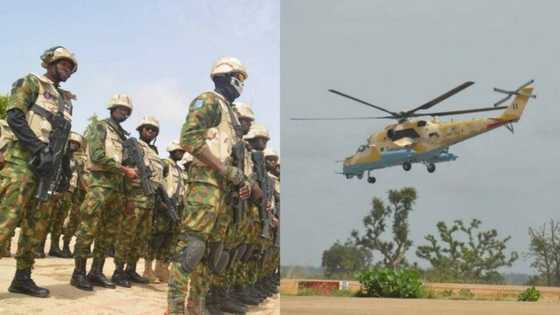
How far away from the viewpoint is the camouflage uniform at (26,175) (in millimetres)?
5041

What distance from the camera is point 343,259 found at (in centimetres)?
5066

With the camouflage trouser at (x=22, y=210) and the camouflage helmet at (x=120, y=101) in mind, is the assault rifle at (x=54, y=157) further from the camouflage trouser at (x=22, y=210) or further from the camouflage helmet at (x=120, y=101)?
the camouflage helmet at (x=120, y=101)

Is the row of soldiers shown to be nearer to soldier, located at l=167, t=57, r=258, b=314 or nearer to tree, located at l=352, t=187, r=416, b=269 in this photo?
soldier, located at l=167, t=57, r=258, b=314

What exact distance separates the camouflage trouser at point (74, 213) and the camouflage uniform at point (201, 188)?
20.9ft

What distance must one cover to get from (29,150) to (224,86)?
159 centimetres

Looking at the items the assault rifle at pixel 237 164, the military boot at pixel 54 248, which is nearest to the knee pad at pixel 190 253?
the assault rifle at pixel 237 164

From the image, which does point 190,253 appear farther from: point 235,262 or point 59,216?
point 59,216

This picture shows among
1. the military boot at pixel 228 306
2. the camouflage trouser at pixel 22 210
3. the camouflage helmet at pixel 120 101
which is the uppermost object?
the camouflage helmet at pixel 120 101

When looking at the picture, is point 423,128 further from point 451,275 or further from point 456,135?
point 451,275

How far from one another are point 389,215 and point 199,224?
4077 centimetres

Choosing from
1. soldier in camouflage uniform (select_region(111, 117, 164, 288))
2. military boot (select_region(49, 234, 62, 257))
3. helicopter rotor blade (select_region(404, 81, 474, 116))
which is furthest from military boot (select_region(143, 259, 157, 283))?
helicopter rotor blade (select_region(404, 81, 474, 116))

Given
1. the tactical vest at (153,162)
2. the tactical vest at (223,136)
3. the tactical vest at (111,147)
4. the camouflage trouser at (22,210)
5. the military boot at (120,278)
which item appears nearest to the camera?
the tactical vest at (223,136)

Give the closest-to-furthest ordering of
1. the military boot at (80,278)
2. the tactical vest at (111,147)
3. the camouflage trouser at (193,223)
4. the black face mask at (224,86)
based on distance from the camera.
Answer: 1. the camouflage trouser at (193,223)
2. the black face mask at (224,86)
3. the military boot at (80,278)
4. the tactical vest at (111,147)

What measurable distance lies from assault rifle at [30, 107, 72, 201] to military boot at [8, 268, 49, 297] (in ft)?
2.10
